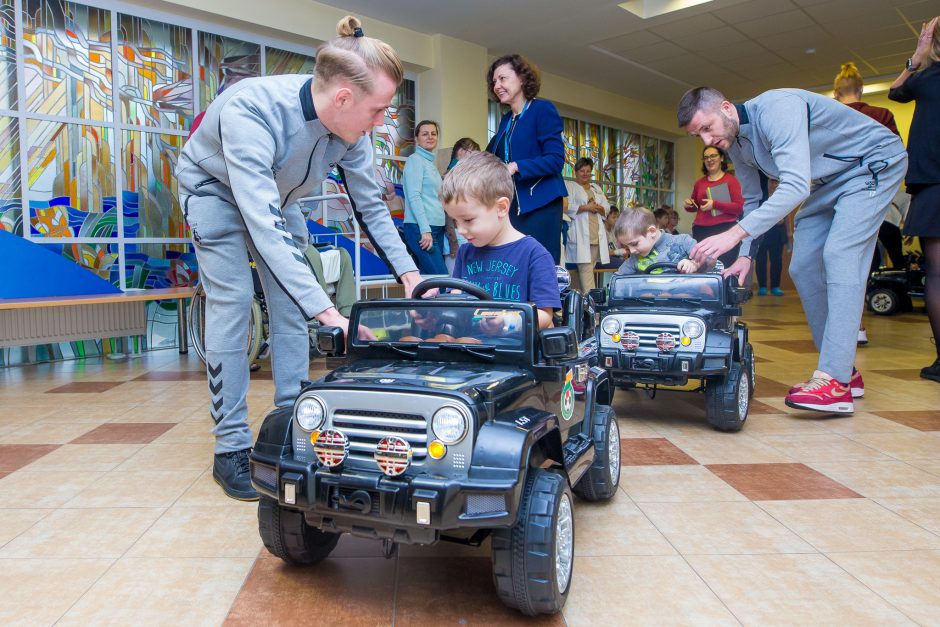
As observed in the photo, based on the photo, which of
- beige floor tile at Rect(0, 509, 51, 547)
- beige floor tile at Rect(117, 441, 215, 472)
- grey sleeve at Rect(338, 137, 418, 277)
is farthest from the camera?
beige floor tile at Rect(117, 441, 215, 472)

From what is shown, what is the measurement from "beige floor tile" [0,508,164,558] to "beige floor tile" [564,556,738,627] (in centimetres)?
123

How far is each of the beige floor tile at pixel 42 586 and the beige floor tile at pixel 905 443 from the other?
283 centimetres

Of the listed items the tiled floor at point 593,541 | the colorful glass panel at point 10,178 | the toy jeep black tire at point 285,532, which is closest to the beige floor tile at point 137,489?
the tiled floor at point 593,541

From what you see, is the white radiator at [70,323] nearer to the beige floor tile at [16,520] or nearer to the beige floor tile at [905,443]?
the beige floor tile at [16,520]

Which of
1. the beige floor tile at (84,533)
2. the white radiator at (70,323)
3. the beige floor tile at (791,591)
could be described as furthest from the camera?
the white radiator at (70,323)

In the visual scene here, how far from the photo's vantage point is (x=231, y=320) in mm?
2385

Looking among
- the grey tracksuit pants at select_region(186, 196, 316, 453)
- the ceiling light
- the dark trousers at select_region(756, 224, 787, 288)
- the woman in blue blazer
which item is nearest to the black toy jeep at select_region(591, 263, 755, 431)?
the woman in blue blazer

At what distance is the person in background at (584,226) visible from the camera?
8.09 metres

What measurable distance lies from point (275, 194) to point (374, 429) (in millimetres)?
945

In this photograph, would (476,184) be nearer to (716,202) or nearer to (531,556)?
(531,556)

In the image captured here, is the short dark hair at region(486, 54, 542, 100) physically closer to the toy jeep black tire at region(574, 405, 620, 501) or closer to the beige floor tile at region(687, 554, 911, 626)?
the toy jeep black tire at region(574, 405, 620, 501)

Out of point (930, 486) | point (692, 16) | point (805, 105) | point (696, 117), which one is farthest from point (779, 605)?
point (692, 16)

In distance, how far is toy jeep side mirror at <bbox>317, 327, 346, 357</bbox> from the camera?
5.77 ft

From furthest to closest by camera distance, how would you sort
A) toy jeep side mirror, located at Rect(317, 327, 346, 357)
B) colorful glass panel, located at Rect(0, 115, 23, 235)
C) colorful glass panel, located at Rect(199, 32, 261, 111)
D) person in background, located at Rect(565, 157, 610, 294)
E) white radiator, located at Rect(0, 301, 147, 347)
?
1. person in background, located at Rect(565, 157, 610, 294)
2. colorful glass panel, located at Rect(199, 32, 261, 111)
3. colorful glass panel, located at Rect(0, 115, 23, 235)
4. white radiator, located at Rect(0, 301, 147, 347)
5. toy jeep side mirror, located at Rect(317, 327, 346, 357)
